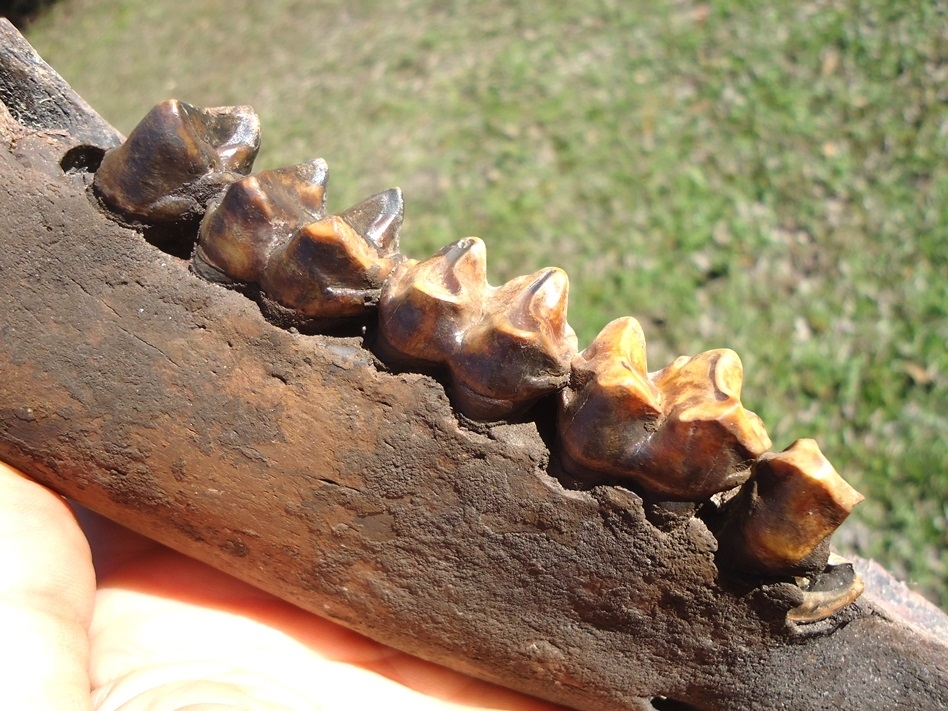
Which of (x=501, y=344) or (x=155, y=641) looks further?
(x=155, y=641)

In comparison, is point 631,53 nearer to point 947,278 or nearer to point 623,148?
point 623,148

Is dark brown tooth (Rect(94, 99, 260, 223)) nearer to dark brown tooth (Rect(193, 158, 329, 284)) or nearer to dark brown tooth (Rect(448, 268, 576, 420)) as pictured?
dark brown tooth (Rect(193, 158, 329, 284))

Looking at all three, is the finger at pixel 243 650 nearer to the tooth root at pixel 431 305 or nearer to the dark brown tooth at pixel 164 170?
the tooth root at pixel 431 305

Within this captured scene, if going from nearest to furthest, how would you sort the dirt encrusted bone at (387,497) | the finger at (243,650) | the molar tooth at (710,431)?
1. the molar tooth at (710,431)
2. the dirt encrusted bone at (387,497)
3. the finger at (243,650)

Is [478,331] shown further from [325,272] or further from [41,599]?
[41,599]

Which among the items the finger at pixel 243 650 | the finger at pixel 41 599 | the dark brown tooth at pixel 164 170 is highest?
the dark brown tooth at pixel 164 170

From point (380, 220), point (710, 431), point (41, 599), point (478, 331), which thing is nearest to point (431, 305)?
point (478, 331)

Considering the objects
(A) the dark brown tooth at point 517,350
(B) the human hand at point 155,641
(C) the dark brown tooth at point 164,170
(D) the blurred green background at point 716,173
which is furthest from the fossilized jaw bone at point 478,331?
(D) the blurred green background at point 716,173
